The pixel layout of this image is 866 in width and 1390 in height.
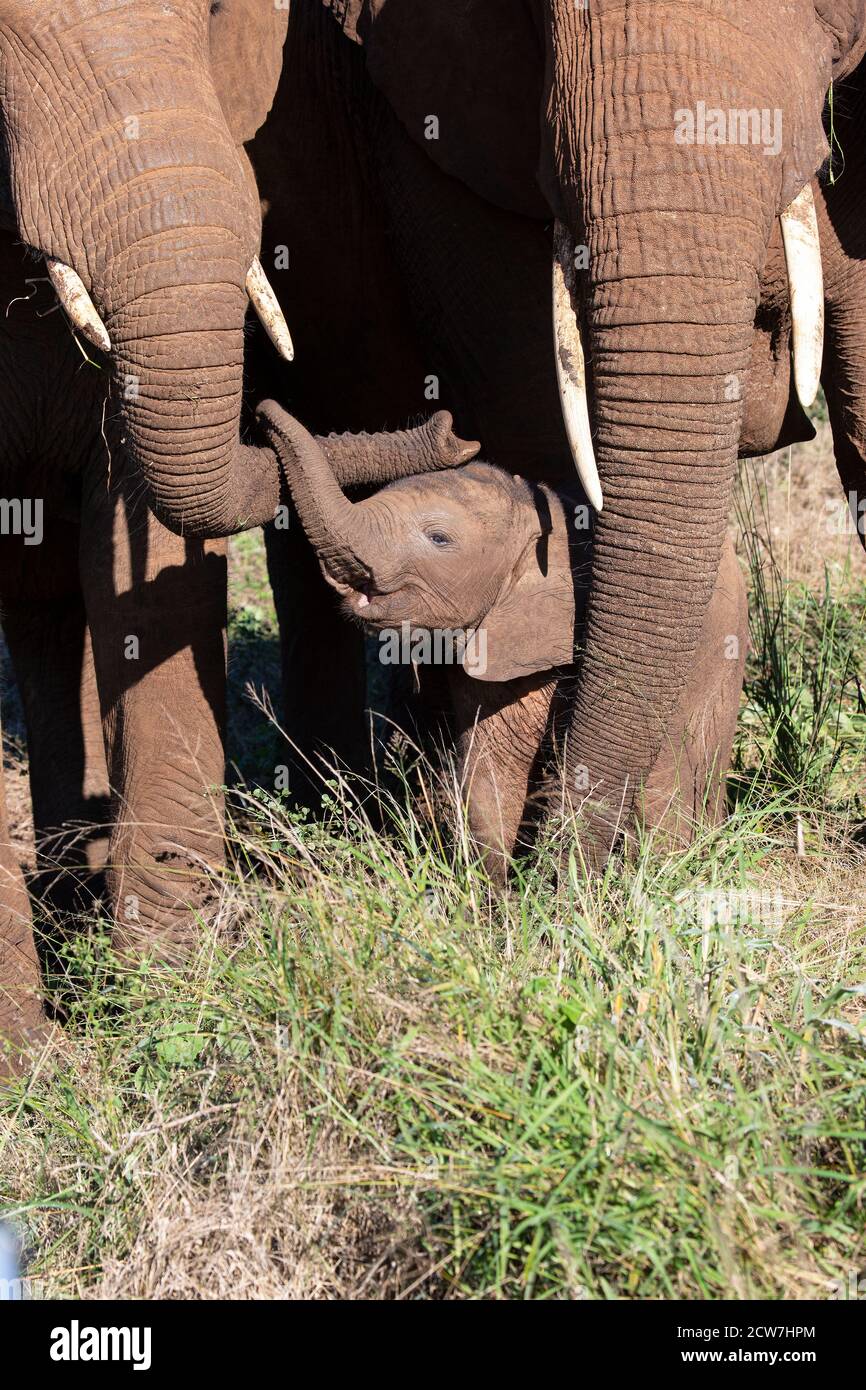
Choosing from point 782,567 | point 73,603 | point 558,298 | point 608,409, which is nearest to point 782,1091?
point 608,409

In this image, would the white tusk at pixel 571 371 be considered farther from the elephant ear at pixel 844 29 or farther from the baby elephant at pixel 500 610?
the elephant ear at pixel 844 29

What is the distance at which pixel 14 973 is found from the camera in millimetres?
4555

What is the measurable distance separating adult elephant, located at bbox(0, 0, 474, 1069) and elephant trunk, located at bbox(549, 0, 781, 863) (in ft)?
2.19

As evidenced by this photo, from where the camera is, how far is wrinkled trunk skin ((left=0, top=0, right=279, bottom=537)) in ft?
12.1

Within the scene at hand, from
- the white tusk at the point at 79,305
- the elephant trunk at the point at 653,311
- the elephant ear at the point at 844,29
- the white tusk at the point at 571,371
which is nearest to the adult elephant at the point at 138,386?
the white tusk at the point at 79,305

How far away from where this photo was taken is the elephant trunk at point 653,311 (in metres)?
3.81

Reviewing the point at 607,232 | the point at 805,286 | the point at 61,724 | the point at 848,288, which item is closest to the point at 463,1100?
the point at 607,232

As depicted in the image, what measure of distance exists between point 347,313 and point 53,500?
1103 millimetres

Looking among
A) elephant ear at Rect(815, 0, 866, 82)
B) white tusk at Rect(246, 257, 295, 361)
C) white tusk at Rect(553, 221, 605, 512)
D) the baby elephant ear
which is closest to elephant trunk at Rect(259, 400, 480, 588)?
white tusk at Rect(246, 257, 295, 361)

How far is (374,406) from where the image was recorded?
18.9ft

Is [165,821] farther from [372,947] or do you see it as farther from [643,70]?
[643,70]
